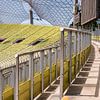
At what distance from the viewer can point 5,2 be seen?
99.8m

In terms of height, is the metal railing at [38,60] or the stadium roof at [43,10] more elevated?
the stadium roof at [43,10]

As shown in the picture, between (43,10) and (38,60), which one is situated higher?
(43,10)

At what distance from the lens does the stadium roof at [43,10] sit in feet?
304

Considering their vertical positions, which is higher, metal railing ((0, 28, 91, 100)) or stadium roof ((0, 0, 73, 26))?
stadium roof ((0, 0, 73, 26))

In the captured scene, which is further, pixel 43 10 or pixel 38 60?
pixel 43 10

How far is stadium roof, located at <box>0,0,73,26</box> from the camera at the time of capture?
9262 centimetres

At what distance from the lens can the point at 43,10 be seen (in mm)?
97000

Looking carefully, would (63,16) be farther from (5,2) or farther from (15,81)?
(15,81)

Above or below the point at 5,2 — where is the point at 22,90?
below

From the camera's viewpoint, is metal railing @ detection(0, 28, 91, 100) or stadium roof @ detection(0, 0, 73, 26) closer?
metal railing @ detection(0, 28, 91, 100)

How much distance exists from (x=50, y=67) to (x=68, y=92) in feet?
7.00

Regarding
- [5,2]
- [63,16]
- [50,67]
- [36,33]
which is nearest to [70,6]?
[63,16]

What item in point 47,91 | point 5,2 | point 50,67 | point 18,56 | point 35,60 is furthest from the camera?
point 5,2

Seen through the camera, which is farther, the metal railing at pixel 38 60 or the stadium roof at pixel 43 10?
the stadium roof at pixel 43 10
